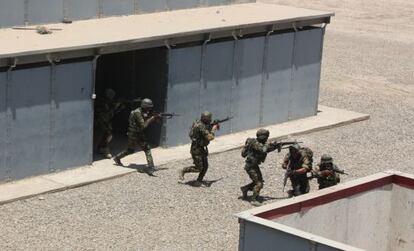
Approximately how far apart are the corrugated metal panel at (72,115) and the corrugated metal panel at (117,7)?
11.7 ft

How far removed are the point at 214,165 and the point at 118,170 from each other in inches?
84.3

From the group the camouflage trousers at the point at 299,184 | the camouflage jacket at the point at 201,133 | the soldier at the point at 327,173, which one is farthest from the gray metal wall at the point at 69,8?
→ the soldier at the point at 327,173

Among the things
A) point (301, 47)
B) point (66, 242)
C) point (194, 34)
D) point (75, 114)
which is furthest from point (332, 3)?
point (66, 242)

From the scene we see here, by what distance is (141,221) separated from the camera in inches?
639

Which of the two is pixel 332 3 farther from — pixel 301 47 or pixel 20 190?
pixel 20 190

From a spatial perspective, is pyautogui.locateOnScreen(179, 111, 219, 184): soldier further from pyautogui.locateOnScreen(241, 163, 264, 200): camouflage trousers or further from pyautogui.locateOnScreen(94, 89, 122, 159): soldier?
pyautogui.locateOnScreen(94, 89, 122, 159): soldier

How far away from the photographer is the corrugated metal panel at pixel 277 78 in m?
22.8

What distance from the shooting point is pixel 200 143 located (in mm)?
17625

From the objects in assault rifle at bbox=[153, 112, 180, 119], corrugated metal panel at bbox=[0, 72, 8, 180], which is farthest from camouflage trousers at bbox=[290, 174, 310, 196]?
corrugated metal panel at bbox=[0, 72, 8, 180]

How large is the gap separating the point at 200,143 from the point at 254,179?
1301 millimetres

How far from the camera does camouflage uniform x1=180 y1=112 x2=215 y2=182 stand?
17484 mm

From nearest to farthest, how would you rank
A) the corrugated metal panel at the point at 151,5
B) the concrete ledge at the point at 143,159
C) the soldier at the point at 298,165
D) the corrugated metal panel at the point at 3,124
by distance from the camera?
1. the soldier at the point at 298,165
2. the corrugated metal panel at the point at 3,124
3. the concrete ledge at the point at 143,159
4. the corrugated metal panel at the point at 151,5

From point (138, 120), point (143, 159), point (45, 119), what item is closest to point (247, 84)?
point (143, 159)

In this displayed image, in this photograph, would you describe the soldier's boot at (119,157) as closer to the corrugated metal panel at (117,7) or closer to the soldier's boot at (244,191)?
the soldier's boot at (244,191)
